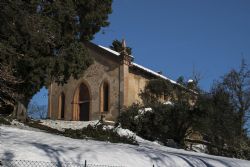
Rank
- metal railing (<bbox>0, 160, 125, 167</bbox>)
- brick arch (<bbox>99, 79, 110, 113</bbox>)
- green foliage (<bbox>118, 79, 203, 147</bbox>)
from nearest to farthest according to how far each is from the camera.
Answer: metal railing (<bbox>0, 160, 125, 167</bbox>) < green foliage (<bbox>118, 79, 203, 147</bbox>) < brick arch (<bbox>99, 79, 110, 113</bbox>)

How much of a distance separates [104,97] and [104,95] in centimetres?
18

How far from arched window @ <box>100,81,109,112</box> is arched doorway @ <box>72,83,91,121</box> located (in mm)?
1931

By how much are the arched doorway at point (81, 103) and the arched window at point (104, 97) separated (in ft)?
→ 6.34

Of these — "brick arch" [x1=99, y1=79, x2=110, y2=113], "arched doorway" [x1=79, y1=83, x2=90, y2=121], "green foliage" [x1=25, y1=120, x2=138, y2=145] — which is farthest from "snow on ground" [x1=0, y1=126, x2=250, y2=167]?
"arched doorway" [x1=79, y1=83, x2=90, y2=121]

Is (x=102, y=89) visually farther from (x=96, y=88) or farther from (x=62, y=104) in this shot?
(x=62, y=104)

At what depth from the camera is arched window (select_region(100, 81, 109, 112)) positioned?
37647mm

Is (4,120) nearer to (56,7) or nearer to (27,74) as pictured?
(27,74)

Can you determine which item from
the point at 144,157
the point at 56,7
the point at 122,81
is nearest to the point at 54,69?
the point at 56,7

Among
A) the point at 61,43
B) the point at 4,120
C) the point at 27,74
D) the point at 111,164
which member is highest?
the point at 61,43

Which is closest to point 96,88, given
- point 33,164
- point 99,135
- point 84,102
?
point 84,102

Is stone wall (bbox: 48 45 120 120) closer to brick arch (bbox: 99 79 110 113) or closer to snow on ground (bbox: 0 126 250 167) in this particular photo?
brick arch (bbox: 99 79 110 113)

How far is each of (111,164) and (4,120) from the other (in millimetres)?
8509

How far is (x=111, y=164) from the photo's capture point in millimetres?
12984

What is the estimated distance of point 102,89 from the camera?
3819cm
